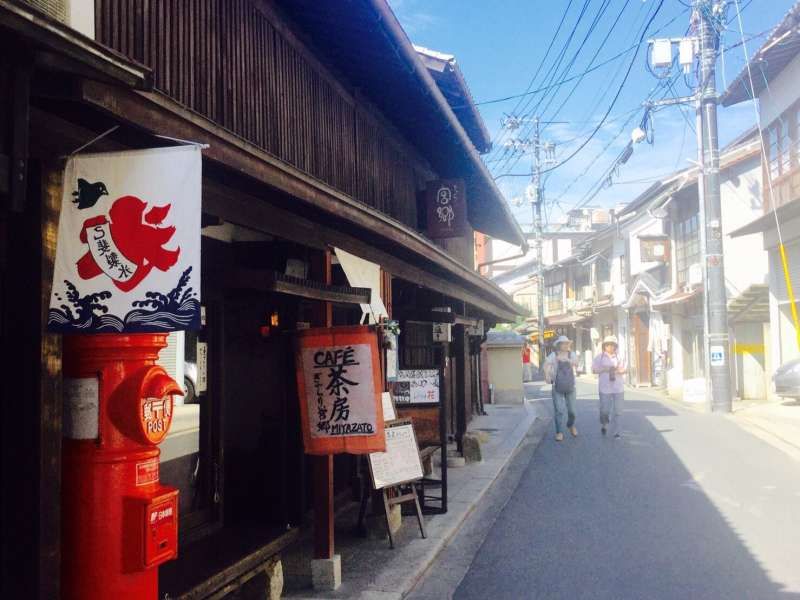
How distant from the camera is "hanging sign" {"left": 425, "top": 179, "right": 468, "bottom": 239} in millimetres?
11391

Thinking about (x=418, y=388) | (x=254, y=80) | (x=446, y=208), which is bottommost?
(x=418, y=388)

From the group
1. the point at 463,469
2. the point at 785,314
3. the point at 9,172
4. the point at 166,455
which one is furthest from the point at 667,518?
the point at 785,314

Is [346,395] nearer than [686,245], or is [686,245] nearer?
[346,395]

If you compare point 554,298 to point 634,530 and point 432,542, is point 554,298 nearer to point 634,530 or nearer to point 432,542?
point 634,530

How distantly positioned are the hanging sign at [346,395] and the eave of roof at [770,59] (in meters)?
16.8

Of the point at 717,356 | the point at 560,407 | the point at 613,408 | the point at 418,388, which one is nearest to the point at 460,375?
the point at 560,407

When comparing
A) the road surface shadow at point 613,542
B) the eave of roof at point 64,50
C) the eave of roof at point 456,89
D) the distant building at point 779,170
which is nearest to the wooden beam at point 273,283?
the eave of roof at point 64,50

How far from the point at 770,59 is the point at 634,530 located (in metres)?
18.2

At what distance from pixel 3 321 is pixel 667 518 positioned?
7311 mm

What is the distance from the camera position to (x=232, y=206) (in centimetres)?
451

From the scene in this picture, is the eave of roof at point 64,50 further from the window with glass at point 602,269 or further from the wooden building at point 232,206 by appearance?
the window with glass at point 602,269

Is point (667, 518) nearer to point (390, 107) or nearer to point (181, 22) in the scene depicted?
point (390, 107)

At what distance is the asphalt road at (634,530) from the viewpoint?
602 cm

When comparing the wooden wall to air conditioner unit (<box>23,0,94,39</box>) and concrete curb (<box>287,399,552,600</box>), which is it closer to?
air conditioner unit (<box>23,0,94,39</box>)
